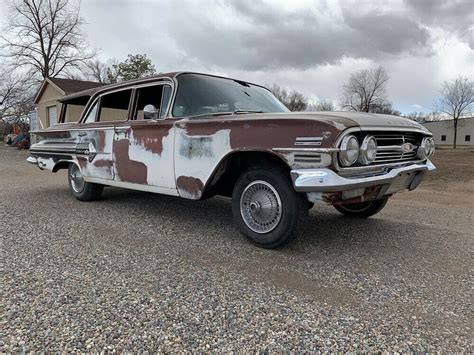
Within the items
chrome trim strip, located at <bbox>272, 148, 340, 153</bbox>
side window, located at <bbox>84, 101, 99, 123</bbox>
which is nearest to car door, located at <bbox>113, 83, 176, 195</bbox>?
side window, located at <bbox>84, 101, 99, 123</bbox>

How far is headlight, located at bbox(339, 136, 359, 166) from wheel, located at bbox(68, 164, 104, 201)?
418cm

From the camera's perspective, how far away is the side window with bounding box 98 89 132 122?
17.0ft

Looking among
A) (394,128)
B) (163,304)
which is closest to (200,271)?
(163,304)

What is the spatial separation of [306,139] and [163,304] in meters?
1.66

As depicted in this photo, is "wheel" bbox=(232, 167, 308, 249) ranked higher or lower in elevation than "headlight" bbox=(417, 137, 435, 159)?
lower

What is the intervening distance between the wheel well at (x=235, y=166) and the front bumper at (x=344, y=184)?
36 centimetres

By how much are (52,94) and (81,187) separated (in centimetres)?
1860

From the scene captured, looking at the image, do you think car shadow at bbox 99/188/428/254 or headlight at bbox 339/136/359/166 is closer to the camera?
headlight at bbox 339/136/359/166

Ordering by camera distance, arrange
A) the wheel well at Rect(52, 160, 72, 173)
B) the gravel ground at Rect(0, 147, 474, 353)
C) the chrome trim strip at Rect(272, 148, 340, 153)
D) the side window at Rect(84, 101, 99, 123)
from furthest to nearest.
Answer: the wheel well at Rect(52, 160, 72, 173) → the side window at Rect(84, 101, 99, 123) → the chrome trim strip at Rect(272, 148, 340, 153) → the gravel ground at Rect(0, 147, 474, 353)

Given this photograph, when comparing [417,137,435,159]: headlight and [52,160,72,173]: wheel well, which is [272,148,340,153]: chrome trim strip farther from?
[52,160,72,173]: wheel well

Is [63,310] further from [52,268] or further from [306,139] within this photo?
[306,139]

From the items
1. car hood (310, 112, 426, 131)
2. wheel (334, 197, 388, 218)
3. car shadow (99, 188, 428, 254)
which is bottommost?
car shadow (99, 188, 428, 254)

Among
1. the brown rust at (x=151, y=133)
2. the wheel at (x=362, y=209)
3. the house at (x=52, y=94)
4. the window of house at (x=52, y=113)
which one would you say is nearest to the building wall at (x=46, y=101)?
the house at (x=52, y=94)

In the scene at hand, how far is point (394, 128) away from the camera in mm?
3494
